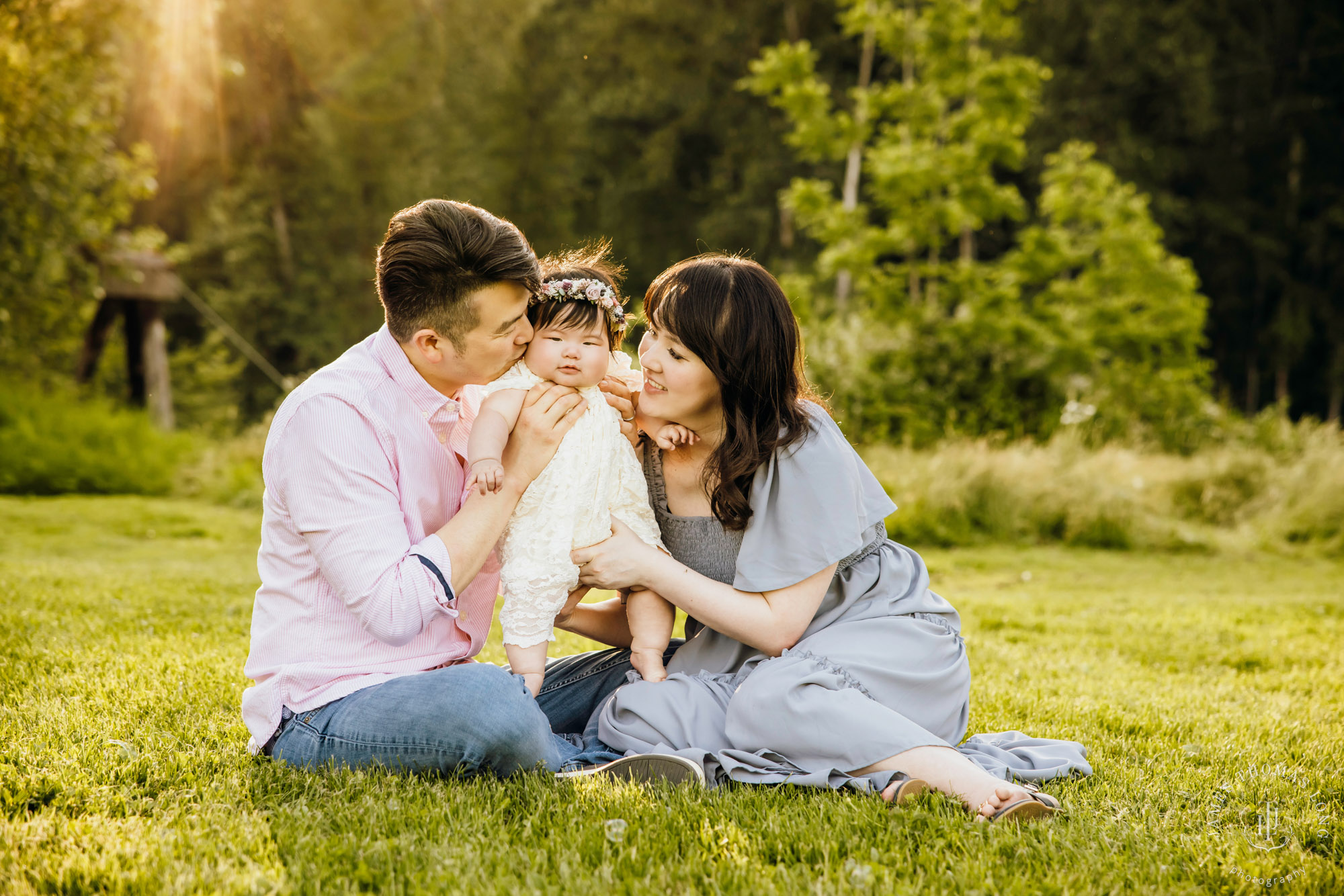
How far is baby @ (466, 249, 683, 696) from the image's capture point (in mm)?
2939

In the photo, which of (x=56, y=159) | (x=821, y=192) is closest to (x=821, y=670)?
(x=56, y=159)

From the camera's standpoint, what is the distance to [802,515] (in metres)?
2.88

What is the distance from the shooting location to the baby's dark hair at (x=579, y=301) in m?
3.06

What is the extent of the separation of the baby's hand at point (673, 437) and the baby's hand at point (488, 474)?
539mm

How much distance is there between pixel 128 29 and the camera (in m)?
10.5

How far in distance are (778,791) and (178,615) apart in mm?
3708

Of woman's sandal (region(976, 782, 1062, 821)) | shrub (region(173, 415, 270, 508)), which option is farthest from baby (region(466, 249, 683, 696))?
shrub (region(173, 415, 270, 508))

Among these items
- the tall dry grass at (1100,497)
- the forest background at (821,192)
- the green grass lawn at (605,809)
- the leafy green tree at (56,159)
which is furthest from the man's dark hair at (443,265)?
the forest background at (821,192)

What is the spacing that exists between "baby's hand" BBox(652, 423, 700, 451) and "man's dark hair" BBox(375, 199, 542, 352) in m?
0.65

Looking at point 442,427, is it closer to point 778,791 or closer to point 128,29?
point 778,791

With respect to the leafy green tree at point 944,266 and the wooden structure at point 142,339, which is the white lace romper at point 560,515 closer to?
the leafy green tree at point 944,266

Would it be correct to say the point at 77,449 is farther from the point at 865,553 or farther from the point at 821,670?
the point at 821,670

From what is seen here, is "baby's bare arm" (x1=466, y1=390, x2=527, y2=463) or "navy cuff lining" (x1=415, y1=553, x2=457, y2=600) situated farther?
"baby's bare arm" (x1=466, y1=390, x2=527, y2=463)

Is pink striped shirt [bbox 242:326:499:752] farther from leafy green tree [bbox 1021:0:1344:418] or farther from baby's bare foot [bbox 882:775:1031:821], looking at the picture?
leafy green tree [bbox 1021:0:1344:418]
